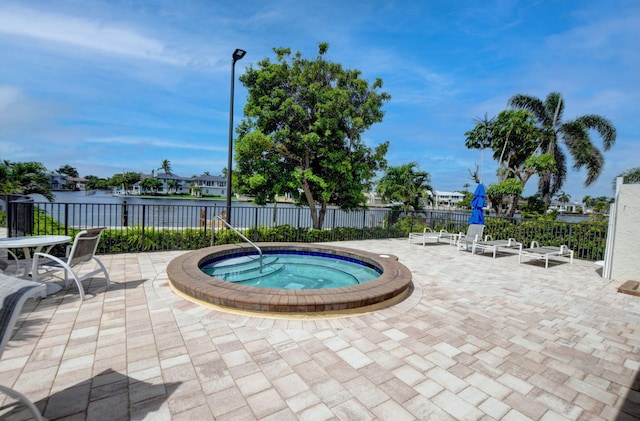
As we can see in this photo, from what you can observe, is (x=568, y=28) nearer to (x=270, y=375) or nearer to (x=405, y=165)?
(x=405, y=165)

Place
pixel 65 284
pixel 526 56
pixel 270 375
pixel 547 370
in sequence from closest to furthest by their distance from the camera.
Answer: pixel 270 375 → pixel 547 370 → pixel 65 284 → pixel 526 56

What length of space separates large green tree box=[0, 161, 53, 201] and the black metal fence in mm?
6257

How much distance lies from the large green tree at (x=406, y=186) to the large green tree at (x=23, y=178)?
16.9 metres

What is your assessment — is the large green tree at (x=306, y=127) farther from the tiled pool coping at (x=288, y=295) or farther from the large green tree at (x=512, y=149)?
the large green tree at (x=512, y=149)

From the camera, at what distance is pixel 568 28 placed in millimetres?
8477

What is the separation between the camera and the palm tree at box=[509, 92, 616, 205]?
15.1m

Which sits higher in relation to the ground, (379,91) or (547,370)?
(379,91)

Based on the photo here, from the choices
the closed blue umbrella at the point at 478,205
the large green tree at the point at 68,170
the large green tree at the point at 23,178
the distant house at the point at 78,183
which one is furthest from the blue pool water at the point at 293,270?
the large green tree at the point at 68,170

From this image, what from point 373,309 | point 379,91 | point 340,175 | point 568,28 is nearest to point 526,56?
point 568,28

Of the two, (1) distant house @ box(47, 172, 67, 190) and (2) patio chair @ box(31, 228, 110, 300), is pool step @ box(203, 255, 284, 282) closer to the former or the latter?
(2) patio chair @ box(31, 228, 110, 300)

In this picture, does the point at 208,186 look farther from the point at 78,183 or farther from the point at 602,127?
the point at 602,127

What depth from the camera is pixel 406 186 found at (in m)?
16.0

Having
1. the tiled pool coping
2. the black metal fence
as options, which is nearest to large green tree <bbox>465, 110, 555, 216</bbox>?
the black metal fence

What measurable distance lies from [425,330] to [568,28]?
34.5 feet
